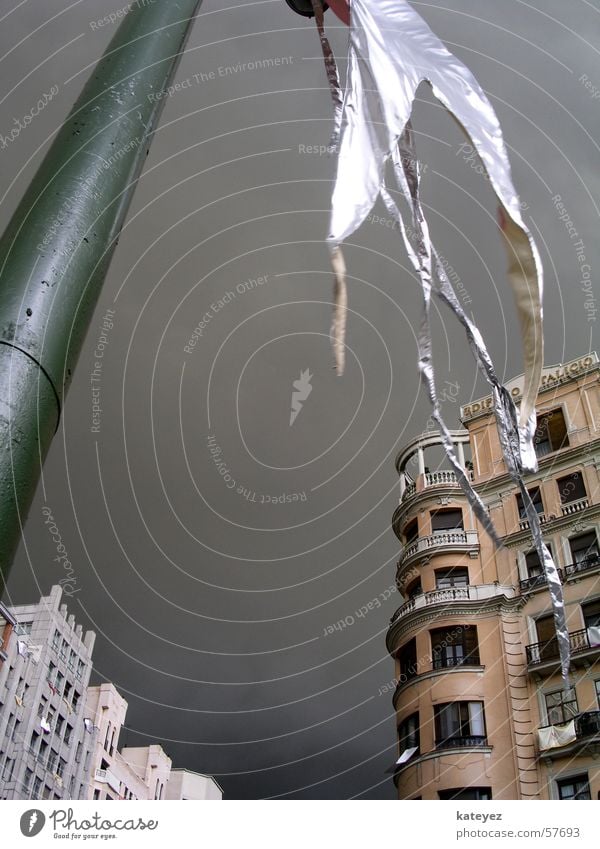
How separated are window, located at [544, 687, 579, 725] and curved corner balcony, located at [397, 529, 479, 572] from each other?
733 cm

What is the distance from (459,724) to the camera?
102 feet

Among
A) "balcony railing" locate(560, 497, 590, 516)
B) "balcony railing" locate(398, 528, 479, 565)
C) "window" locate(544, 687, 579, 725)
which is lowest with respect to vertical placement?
"window" locate(544, 687, 579, 725)

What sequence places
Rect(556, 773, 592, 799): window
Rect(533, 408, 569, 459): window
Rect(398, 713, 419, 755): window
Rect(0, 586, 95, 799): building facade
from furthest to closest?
Rect(0, 586, 95, 799): building facade, Rect(533, 408, 569, 459): window, Rect(398, 713, 419, 755): window, Rect(556, 773, 592, 799): window

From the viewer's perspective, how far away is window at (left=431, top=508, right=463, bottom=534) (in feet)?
122

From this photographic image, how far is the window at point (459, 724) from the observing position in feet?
100

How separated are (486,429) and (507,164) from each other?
32307 mm

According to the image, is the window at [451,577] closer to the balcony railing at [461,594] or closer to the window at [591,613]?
the balcony railing at [461,594]

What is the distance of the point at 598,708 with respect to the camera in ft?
92.6

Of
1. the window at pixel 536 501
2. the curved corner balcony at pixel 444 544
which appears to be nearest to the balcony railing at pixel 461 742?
the curved corner balcony at pixel 444 544

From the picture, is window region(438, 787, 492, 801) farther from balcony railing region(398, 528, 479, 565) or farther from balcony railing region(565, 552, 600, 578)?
balcony railing region(398, 528, 479, 565)

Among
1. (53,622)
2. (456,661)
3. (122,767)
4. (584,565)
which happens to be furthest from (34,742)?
(584,565)

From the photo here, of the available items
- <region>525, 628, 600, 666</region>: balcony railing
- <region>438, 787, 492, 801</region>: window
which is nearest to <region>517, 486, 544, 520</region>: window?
<region>525, 628, 600, 666</region>: balcony railing
